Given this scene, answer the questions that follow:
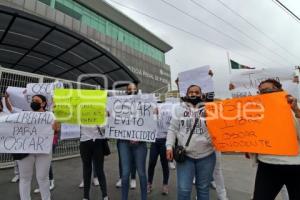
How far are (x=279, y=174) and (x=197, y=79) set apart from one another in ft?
8.28

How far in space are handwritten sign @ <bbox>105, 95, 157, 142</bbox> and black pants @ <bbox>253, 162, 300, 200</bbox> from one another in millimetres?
1706

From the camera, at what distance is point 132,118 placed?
4016 millimetres

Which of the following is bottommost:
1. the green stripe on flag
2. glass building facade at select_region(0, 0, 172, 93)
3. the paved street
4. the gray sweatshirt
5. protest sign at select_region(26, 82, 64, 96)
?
the paved street

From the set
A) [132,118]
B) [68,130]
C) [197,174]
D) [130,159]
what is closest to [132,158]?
[130,159]

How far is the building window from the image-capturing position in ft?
87.5

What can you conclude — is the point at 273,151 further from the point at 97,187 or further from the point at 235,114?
the point at 97,187

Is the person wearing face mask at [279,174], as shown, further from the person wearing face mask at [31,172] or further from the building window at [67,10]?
the building window at [67,10]

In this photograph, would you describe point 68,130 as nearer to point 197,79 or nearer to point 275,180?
point 197,79

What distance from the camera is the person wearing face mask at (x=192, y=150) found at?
9.63 ft

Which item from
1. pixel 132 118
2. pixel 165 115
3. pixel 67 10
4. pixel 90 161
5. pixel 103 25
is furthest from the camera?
pixel 103 25

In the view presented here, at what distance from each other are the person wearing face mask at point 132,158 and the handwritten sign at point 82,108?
675 millimetres

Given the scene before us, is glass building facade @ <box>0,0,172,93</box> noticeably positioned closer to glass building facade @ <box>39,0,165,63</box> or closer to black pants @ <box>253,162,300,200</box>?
glass building facade @ <box>39,0,165,63</box>

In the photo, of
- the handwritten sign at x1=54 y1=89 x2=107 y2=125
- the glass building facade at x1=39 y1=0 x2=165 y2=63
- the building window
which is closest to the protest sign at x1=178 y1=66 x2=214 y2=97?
the handwritten sign at x1=54 y1=89 x2=107 y2=125

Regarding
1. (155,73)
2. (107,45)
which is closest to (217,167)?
(107,45)
